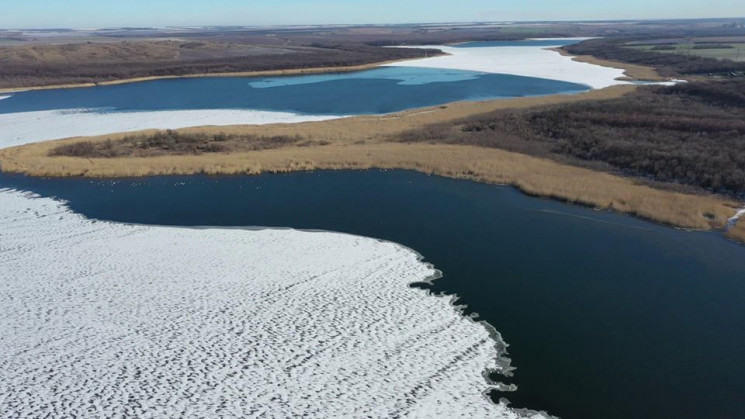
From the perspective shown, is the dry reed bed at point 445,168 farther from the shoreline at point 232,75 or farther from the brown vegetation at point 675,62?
the brown vegetation at point 675,62

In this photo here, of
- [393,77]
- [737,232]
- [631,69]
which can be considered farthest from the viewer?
[393,77]

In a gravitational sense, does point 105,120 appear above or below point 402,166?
above

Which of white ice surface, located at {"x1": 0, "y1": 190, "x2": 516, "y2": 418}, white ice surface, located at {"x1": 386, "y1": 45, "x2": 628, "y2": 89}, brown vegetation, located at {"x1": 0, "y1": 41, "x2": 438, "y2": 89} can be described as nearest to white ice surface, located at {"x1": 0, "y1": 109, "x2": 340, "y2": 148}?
white ice surface, located at {"x1": 0, "y1": 190, "x2": 516, "y2": 418}

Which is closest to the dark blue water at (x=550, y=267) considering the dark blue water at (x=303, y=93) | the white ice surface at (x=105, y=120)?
the white ice surface at (x=105, y=120)

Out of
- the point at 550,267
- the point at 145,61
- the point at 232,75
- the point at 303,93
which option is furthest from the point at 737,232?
the point at 145,61

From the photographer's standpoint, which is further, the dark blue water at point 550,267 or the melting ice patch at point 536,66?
the melting ice patch at point 536,66

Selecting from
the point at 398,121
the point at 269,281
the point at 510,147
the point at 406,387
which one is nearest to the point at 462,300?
the point at 406,387

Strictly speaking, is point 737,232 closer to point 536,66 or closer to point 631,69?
point 631,69
